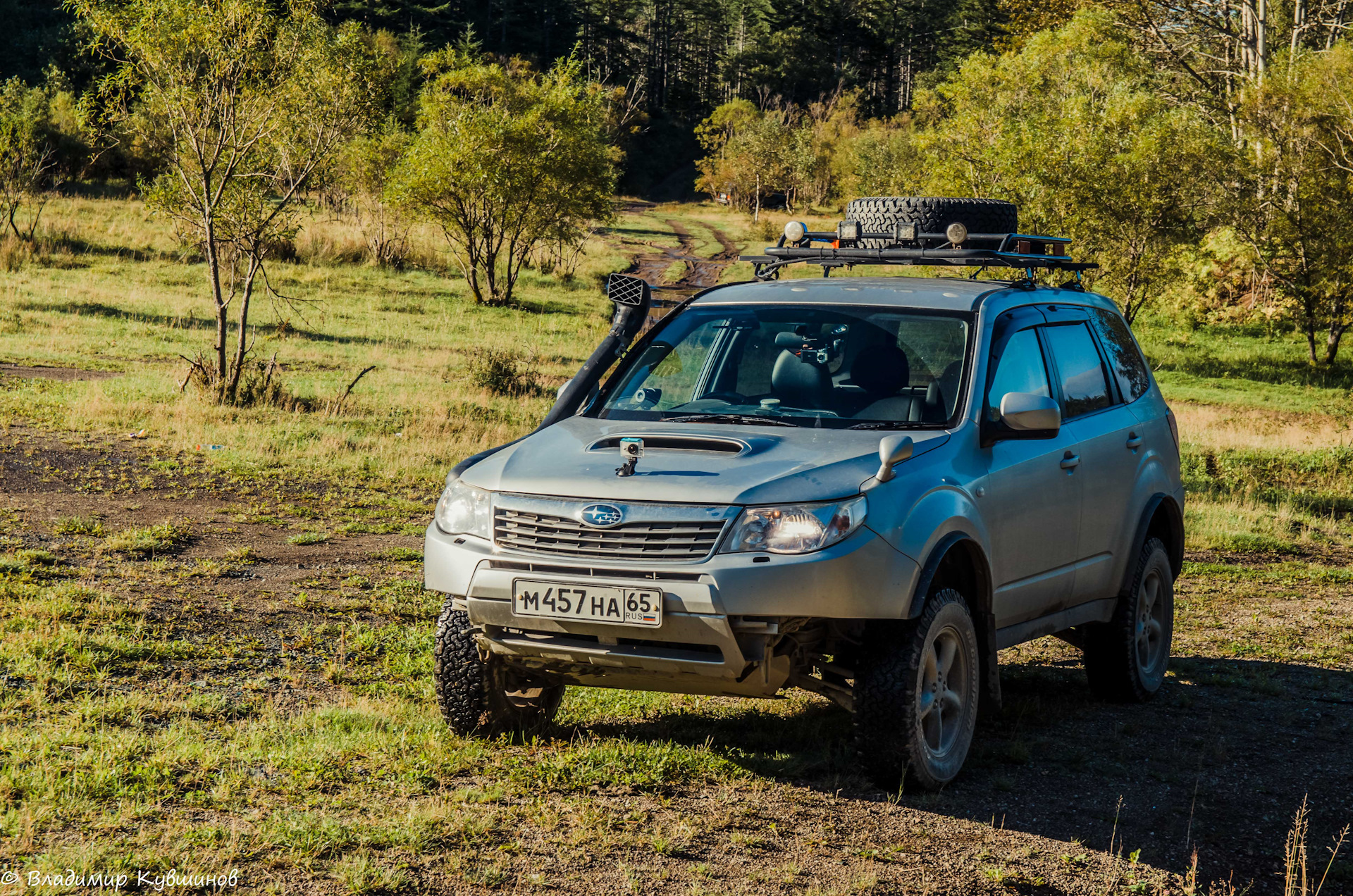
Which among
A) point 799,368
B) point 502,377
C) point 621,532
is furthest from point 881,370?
point 502,377

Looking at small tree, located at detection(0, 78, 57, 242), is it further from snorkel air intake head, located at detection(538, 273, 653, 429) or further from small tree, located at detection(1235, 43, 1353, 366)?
small tree, located at detection(1235, 43, 1353, 366)

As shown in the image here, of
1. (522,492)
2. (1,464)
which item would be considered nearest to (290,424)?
(1,464)

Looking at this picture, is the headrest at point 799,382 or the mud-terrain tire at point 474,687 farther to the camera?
the headrest at point 799,382

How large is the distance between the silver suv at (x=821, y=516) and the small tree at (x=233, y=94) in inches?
443

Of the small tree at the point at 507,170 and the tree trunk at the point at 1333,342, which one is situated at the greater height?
the small tree at the point at 507,170

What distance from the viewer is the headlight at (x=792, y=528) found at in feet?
14.9

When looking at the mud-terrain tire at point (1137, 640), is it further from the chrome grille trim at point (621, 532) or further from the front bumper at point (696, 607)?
the chrome grille trim at point (621, 532)

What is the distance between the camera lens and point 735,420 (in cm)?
548

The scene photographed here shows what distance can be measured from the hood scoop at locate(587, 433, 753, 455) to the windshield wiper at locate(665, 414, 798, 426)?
0.41 metres

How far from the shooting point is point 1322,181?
34.9 m

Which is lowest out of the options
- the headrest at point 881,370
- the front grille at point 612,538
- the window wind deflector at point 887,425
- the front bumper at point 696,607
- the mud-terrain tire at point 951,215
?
the front bumper at point 696,607

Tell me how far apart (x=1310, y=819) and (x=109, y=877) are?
430cm

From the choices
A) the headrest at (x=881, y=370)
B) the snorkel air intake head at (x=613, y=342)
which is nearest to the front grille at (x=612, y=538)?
the snorkel air intake head at (x=613, y=342)

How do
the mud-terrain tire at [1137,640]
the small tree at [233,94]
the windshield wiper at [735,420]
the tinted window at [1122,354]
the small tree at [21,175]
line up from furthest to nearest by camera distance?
the small tree at [21,175] → the small tree at [233,94] → the tinted window at [1122,354] → the mud-terrain tire at [1137,640] → the windshield wiper at [735,420]
